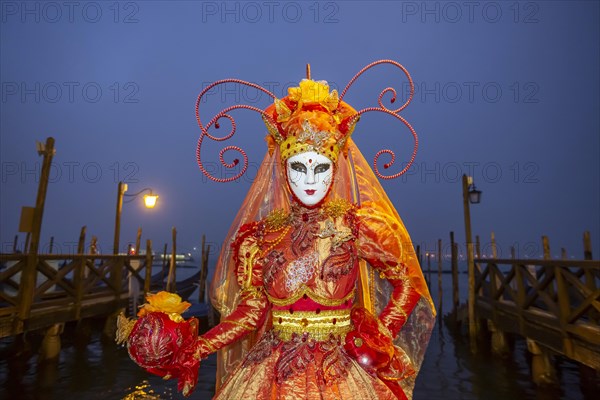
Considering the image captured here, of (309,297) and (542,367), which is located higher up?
(309,297)

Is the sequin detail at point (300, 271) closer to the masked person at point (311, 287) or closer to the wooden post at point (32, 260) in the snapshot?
the masked person at point (311, 287)

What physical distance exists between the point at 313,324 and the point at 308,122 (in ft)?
3.47

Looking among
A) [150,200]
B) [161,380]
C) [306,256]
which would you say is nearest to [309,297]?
[306,256]

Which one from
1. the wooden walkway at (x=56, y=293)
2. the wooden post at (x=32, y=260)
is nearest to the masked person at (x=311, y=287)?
the wooden walkway at (x=56, y=293)

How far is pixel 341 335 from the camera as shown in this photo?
196 centimetres

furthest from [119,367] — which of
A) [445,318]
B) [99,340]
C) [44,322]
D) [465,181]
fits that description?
[445,318]

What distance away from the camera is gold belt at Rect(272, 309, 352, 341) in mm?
1928

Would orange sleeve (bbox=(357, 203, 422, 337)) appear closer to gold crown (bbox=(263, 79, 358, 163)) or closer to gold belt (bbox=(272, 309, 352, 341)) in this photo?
gold belt (bbox=(272, 309, 352, 341))

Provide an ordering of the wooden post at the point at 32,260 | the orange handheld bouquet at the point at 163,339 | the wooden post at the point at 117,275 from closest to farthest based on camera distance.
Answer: the orange handheld bouquet at the point at 163,339 < the wooden post at the point at 32,260 < the wooden post at the point at 117,275

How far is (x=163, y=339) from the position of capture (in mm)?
1691

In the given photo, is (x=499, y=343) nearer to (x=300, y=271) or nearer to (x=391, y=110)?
(x=391, y=110)

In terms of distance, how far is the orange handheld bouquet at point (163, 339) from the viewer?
167 centimetres

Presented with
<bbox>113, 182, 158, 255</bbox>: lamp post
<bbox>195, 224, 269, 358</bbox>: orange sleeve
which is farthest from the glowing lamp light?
<bbox>195, 224, 269, 358</bbox>: orange sleeve

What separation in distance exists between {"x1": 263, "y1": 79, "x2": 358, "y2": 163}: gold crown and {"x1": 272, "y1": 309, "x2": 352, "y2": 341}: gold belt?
82 cm
